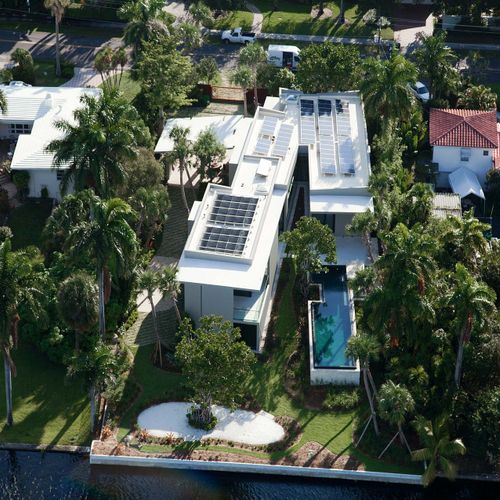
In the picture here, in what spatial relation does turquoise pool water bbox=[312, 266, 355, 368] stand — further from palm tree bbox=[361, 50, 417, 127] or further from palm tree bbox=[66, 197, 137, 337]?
palm tree bbox=[361, 50, 417, 127]

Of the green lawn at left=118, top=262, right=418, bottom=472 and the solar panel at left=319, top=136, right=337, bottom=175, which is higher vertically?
the solar panel at left=319, top=136, right=337, bottom=175

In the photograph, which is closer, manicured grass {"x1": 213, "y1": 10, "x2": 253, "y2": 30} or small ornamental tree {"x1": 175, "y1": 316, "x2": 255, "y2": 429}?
small ornamental tree {"x1": 175, "y1": 316, "x2": 255, "y2": 429}

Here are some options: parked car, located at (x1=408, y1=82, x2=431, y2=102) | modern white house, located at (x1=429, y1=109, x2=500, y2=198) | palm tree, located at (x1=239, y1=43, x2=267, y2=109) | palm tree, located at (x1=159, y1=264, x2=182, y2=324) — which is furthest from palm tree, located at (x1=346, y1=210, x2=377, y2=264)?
palm tree, located at (x1=239, y1=43, x2=267, y2=109)

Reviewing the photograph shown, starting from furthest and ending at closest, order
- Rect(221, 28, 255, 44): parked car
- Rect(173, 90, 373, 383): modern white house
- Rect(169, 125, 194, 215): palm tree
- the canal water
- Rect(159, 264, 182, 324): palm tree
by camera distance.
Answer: Rect(221, 28, 255, 44): parked car < Rect(169, 125, 194, 215): palm tree < Rect(173, 90, 373, 383): modern white house < Rect(159, 264, 182, 324): palm tree < the canal water

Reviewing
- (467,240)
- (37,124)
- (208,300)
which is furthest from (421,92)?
(208,300)

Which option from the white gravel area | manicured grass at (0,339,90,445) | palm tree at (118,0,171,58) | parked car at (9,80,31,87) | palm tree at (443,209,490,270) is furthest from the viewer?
palm tree at (118,0,171,58)

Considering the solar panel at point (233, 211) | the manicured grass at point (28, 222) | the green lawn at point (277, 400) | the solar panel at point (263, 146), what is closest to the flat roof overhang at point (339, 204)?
the solar panel at point (233, 211)

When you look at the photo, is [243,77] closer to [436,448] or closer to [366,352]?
[366,352]
